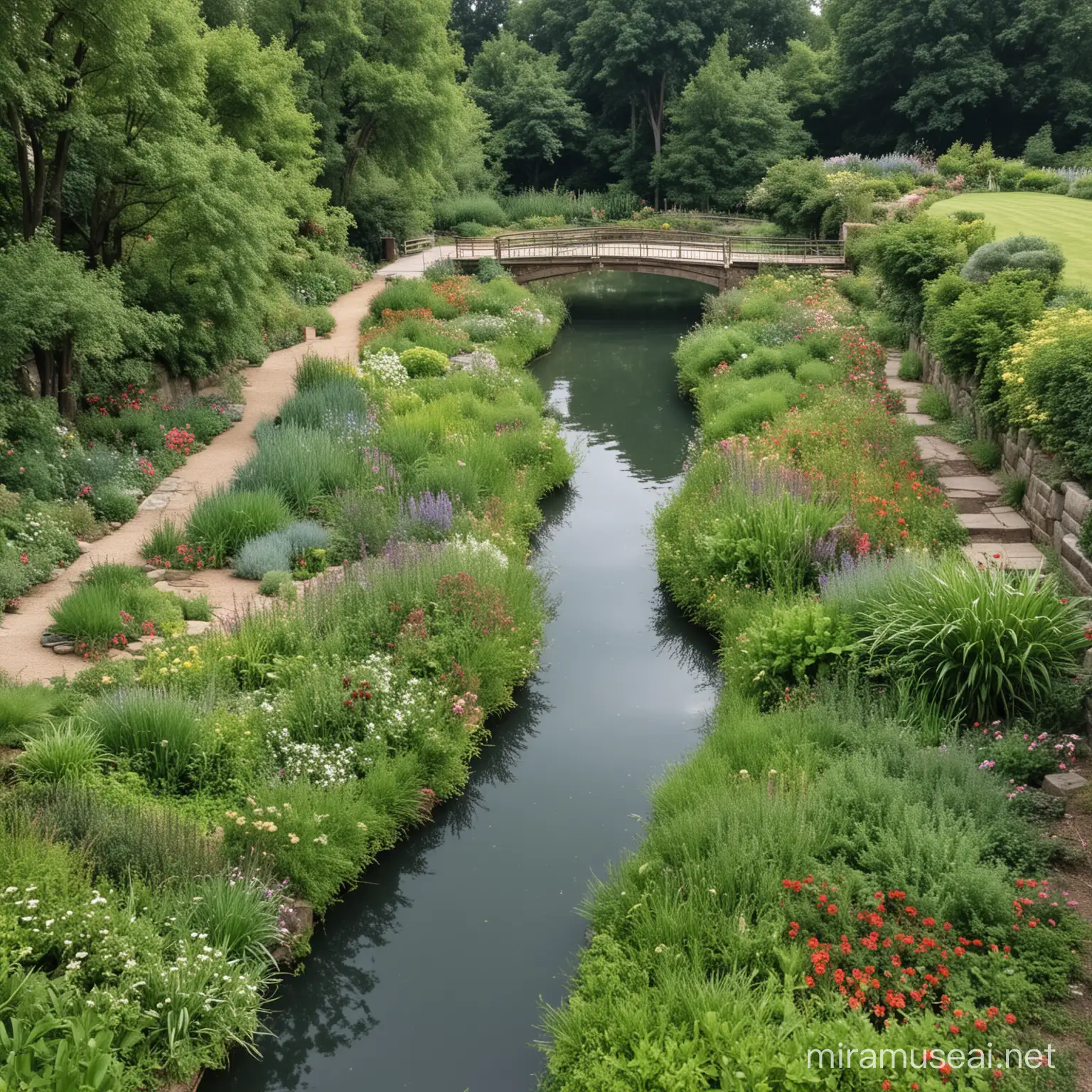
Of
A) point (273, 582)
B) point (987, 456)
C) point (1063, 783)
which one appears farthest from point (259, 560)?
point (987, 456)

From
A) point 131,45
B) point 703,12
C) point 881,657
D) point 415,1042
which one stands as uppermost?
point 703,12

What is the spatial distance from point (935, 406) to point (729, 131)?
3189 centimetres

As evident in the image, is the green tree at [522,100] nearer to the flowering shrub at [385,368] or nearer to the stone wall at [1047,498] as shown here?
the flowering shrub at [385,368]

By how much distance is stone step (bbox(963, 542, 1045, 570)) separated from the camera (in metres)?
8.50

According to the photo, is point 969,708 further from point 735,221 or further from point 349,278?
point 735,221

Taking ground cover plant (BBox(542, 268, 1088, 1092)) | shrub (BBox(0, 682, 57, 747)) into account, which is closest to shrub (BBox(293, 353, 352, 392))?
ground cover plant (BBox(542, 268, 1088, 1092))

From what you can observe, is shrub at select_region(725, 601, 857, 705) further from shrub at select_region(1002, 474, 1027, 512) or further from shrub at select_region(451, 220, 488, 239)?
shrub at select_region(451, 220, 488, 239)

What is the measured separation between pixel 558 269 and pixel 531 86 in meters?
20.3

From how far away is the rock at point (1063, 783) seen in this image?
623cm

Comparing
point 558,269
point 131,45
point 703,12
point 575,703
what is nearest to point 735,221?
point 558,269

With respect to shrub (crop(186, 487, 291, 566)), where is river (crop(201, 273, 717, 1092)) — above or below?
below

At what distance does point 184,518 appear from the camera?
1180 centimetres

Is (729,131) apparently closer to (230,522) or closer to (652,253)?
(652,253)

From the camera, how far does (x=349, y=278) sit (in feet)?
90.5
